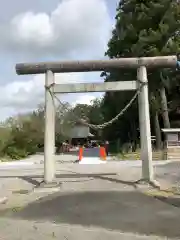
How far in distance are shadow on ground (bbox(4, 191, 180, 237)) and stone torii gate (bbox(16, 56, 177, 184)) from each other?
2.55 meters

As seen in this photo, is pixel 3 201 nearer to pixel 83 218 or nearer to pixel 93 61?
pixel 83 218

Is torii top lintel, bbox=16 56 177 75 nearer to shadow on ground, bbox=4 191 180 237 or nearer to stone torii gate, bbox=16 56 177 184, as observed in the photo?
stone torii gate, bbox=16 56 177 184

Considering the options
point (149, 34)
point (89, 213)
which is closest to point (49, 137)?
point (89, 213)

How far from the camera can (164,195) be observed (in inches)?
538

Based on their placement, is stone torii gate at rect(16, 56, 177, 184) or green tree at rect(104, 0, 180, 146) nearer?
stone torii gate at rect(16, 56, 177, 184)

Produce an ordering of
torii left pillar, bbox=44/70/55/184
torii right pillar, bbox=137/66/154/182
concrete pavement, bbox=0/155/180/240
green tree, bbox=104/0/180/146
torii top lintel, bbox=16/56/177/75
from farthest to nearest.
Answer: green tree, bbox=104/0/180/146 → torii top lintel, bbox=16/56/177/75 → torii left pillar, bbox=44/70/55/184 → torii right pillar, bbox=137/66/154/182 → concrete pavement, bbox=0/155/180/240

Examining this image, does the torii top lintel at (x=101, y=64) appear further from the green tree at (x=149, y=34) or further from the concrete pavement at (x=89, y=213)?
the green tree at (x=149, y=34)

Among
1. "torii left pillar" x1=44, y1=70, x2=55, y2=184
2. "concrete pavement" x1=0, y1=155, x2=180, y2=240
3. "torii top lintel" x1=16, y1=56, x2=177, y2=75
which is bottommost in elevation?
"concrete pavement" x1=0, y1=155, x2=180, y2=240

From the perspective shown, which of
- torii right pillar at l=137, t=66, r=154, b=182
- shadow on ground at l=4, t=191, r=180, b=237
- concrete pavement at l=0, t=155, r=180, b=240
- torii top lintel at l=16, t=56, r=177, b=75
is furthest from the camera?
torii top lintel at l=16, t=56, r=177, b=75

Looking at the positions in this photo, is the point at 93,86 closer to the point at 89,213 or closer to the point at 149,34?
the point at 89,213

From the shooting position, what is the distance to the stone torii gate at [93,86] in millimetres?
16672

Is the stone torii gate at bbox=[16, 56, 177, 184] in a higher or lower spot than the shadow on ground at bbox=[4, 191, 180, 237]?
higher

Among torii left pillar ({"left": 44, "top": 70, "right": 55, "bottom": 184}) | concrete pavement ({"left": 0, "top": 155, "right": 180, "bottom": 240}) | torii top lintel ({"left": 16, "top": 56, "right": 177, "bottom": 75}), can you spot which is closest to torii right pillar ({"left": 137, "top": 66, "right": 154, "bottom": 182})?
torii top lintel ({"left": 16, "top": 56, "right": 177, "bottom": 75})

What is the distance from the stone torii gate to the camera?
54.7 feet
